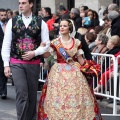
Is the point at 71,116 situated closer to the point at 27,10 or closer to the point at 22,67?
the point at 22,67

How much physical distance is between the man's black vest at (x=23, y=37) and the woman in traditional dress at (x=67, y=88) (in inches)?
13.5

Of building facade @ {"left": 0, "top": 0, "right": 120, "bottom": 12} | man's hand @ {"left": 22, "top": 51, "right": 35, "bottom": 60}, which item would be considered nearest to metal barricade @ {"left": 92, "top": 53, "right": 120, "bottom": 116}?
man's hand @ {"left": 22, "top": 51, "right": 35, "bottom": 60}

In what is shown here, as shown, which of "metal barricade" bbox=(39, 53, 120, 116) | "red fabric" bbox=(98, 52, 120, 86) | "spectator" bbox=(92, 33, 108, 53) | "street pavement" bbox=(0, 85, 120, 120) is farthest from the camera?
"spectator" bbox=(92, 33, 108, 53)

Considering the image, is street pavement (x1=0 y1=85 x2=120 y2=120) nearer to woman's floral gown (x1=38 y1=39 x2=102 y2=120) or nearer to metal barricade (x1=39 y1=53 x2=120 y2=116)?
metal barricade (x1=39 y1=53 x2=120 y2=116)

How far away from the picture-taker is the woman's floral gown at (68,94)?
805 centimetres

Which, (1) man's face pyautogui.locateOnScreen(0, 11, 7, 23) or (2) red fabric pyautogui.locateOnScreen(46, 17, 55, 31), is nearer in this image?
(1) man's face pyautogui.locateOnScreen(0, 11, 7, 23)

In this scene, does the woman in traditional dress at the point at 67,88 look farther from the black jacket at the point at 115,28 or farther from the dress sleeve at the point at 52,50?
the black jacket at the point at 115,28

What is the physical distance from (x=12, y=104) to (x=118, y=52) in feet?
7.39

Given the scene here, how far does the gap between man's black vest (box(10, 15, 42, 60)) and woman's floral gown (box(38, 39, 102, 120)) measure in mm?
423

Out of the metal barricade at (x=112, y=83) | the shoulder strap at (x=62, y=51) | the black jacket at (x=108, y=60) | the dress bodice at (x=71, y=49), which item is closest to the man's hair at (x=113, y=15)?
the black jacket at (x=108, y=60)

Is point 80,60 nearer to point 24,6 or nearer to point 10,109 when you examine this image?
point 24,6

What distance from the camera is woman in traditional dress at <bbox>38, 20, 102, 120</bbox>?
8.05 meters

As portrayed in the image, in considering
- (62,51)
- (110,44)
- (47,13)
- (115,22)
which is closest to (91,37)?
(115,22)

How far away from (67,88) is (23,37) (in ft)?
3.14
